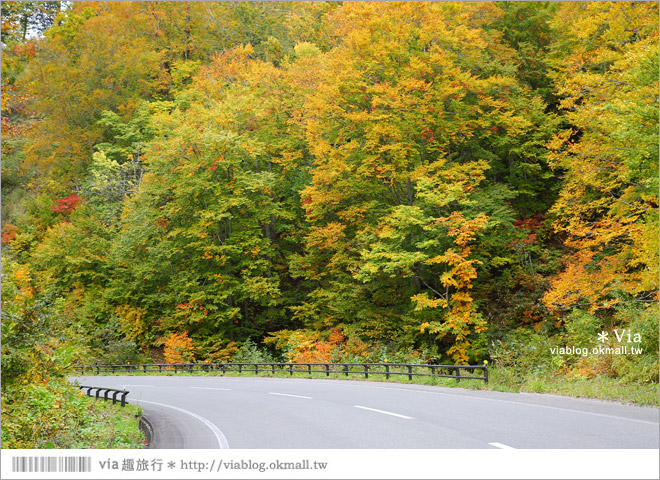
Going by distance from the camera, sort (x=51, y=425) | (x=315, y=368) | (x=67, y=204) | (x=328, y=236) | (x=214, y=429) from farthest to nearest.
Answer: (x=67, y=204), (x=328, y=236), (x=315, y=368), (x=214, y=429), (x=51, y=425)

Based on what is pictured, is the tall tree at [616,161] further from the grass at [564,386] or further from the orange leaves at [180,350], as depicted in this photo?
the orange leaves at [180,350]

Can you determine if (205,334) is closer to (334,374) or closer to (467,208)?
(334,374)

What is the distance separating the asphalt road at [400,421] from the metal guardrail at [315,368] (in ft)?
5.23

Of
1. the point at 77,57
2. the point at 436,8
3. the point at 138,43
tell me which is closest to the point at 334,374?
the point at 436,8

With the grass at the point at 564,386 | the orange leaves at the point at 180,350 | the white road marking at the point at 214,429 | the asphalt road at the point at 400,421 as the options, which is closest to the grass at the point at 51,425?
the asphalt road at the point at 400,421

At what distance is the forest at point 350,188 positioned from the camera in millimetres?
17938

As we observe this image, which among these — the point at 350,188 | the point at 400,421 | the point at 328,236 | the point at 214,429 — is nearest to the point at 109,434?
the point at 214,429

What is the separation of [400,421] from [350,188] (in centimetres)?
1871

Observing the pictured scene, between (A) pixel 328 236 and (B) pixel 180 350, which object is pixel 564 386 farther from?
(B) pixel 180 350

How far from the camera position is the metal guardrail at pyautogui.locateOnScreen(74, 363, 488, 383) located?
18778 millimetres

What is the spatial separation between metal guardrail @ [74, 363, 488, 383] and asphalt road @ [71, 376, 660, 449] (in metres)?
1.60

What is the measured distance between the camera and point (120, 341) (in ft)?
121

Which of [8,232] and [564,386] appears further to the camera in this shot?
[8,232]

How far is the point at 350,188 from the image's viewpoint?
27.9 metres
